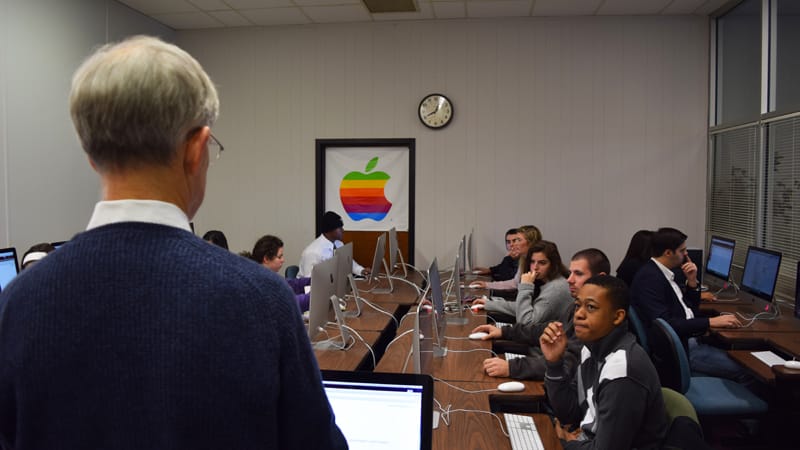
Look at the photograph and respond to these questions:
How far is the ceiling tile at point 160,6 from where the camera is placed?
17.5 feet

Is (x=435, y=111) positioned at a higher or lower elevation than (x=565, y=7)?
lower

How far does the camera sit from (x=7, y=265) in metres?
3.70

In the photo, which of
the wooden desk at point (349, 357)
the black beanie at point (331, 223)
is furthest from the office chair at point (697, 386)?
the black beanie at point (331, 223)

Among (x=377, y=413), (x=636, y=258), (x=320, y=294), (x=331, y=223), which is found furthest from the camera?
(x=331, y=223)

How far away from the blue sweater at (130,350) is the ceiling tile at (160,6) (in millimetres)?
5357

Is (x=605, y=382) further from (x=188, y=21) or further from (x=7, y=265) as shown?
(x=188, y=21)

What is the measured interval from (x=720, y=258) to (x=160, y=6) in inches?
219

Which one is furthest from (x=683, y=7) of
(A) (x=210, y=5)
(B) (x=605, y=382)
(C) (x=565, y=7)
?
(B) (x=605, y=382)

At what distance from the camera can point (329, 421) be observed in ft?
2.45

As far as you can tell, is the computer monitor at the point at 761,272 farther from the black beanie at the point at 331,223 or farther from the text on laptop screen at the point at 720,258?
the black beanie at the point at 331,223

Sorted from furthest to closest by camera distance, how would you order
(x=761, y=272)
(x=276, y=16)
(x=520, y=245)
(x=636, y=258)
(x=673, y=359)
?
(x=276, y=16)
(x=520, y=245)
(x=636, y=258)
(x=761, y=272)
(x=673, y=359)

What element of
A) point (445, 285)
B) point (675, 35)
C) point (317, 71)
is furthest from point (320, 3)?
point (675, 35)

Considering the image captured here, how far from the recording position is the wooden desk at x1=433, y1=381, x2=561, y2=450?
1.92m

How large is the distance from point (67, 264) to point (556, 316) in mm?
3071
